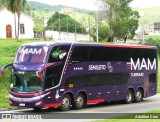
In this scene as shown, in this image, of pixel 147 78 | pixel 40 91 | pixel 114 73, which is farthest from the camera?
pixel 147 78

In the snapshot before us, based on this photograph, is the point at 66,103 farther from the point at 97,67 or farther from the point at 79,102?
the point at 97,67

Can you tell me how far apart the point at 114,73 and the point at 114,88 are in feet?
3.05

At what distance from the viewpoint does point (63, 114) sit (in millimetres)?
22688

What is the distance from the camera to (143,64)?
30.9m

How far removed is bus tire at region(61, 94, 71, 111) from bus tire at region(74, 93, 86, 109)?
538 mm

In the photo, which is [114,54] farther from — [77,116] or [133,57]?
[77,116]

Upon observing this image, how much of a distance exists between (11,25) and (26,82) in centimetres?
6568

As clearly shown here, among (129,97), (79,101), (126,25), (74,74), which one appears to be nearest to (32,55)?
(74,74)

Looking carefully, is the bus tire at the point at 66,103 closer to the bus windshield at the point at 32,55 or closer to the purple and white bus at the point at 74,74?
the purple and white bus at the point at 74,74

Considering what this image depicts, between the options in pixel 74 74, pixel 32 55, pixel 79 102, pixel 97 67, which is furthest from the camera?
pixel 97 67

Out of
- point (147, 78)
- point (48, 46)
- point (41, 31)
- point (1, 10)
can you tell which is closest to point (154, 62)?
point (147, 78)

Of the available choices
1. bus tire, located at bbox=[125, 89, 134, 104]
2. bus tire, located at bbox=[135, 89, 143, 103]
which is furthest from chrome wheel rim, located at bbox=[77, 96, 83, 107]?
bus tire, located at bbox=[135, 89, 143, 103]

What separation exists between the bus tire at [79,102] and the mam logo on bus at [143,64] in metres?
4.99

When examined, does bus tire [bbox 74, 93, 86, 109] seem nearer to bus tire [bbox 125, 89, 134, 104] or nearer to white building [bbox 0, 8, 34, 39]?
bus tire [bbox 125, 89, 134, 104]
